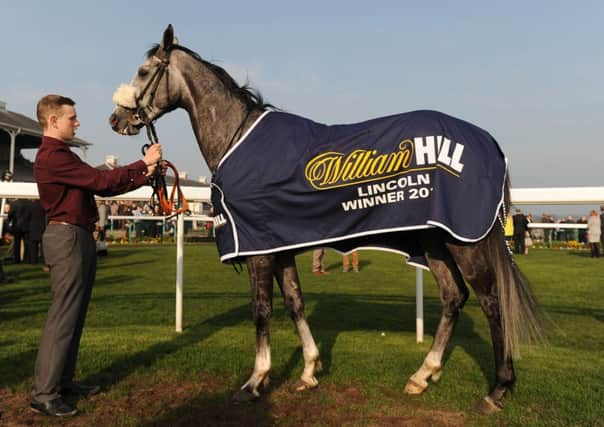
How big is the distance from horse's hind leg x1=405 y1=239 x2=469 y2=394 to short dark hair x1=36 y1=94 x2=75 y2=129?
294 cm

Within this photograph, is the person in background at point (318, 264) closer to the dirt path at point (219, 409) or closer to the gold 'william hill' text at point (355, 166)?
the dirt path at point (219, 409)

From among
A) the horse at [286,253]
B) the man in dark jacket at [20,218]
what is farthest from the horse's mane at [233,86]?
the man in dark jacket at [20,218]

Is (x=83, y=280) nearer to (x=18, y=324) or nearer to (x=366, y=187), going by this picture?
(x=366, y=187)

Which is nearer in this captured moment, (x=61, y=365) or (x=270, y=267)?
(x=61, y=365)

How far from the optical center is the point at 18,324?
20.1ft

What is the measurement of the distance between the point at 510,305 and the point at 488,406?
0.71m

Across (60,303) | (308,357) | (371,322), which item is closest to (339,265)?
(371,322)

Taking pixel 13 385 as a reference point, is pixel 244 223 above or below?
above

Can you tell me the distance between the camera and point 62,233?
3225 millimetres

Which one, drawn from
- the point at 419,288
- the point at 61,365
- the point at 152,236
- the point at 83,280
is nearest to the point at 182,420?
the point at 61,365

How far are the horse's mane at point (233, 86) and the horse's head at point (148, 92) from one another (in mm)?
103

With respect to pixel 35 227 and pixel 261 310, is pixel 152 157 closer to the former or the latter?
pixel 261 310

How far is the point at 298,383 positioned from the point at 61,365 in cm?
169

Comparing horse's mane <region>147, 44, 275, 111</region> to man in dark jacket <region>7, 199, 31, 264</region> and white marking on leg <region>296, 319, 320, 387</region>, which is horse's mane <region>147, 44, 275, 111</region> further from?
man in dark jacket <region>7, 199, 31, 264</region>
